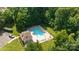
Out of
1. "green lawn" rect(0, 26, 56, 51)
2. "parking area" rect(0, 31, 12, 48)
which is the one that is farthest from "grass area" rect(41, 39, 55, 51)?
"parking area" rect(0, 31, 12, 48)

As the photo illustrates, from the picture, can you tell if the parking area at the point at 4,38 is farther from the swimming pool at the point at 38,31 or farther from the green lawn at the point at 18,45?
the swimming pool at the point at 38,31

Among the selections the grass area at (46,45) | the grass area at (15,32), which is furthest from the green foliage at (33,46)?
the grass area at (15,32)

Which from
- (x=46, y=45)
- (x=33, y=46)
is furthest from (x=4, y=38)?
(x=46, y=45)

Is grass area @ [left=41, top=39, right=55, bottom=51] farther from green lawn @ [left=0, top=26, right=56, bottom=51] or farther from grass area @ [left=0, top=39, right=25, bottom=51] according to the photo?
grass area @ [left=0, top=39, right=25, bottom=51]

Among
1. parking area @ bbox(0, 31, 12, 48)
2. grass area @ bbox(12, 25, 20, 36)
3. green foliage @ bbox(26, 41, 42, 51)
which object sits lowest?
green foliage @ bbox(26, 41, 42, 51)

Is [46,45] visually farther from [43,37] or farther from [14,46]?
[14,46]
